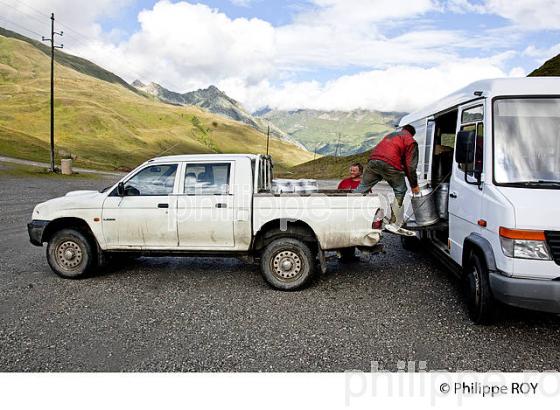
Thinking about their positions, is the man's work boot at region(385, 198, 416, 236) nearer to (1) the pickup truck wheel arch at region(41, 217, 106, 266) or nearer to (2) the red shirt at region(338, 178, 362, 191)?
(2) the red shirt at region(338, 178, 362, 191)

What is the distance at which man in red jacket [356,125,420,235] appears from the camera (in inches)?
293

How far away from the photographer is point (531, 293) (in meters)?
4.67

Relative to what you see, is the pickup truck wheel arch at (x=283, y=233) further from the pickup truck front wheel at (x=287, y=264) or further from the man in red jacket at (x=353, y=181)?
the man in red jacket at (x=353, y=181)

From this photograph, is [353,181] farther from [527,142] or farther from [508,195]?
[508,195]

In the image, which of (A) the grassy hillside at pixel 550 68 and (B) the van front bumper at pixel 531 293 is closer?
(B) the van front bumper at pixel 531 293

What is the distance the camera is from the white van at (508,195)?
4.68 meters

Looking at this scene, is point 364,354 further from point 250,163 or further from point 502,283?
point 250,163

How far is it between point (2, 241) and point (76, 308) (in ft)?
20.1

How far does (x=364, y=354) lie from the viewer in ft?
15.8

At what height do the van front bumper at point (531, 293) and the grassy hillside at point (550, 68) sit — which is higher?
the grassy hillside at point (550, 68)

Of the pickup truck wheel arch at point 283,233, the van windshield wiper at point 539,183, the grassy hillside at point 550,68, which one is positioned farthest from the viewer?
the grassy hillside at point 550,68

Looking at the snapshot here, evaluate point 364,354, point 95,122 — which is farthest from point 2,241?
point 95,122

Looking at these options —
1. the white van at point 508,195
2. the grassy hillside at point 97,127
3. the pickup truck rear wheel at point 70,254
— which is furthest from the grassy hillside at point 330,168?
the white van at point 508,195

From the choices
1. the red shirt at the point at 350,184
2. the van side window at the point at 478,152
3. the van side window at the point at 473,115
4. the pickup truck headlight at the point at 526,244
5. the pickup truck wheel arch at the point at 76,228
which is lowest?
the pickup truck wheel arch at the point at 76,228
